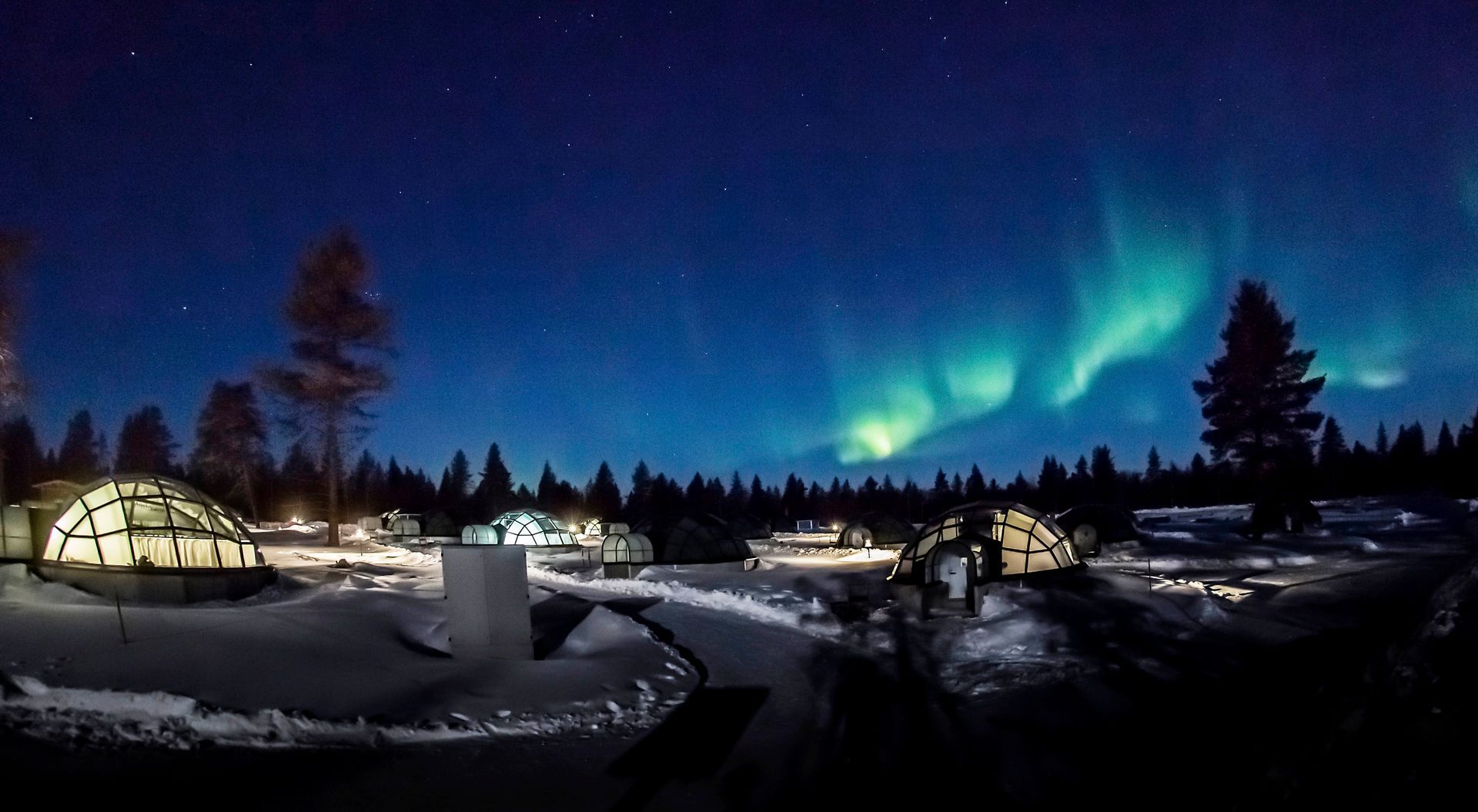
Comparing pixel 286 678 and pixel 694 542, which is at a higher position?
pixel 286 678

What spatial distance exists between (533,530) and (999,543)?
30.0 meters

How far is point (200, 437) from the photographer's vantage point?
2285 inches

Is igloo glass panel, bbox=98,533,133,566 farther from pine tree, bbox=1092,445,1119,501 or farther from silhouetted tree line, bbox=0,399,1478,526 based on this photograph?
pine tree, bbox=1092,445,1119,501

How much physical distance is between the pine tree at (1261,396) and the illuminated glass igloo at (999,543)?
26557 mm

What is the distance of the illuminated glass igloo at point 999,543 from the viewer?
23.3 m

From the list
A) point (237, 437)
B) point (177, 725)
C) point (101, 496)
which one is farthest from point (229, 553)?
point (237, 437)

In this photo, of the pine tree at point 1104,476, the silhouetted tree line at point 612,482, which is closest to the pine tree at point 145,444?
the silhouetted tree line at point 612,482

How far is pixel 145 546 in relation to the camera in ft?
58.2

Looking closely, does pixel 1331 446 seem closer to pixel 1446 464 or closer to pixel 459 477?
pixel 1446 464

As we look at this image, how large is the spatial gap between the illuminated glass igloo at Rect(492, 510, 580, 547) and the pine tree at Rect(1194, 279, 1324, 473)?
37.1 metres

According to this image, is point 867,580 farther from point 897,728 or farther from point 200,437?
point 200,437

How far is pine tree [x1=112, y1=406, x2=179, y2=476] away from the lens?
75188 millimetres

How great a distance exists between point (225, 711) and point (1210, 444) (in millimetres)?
50590

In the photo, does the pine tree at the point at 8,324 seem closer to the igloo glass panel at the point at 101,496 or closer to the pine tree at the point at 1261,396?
the igloo glass panel at the point at 101,496
